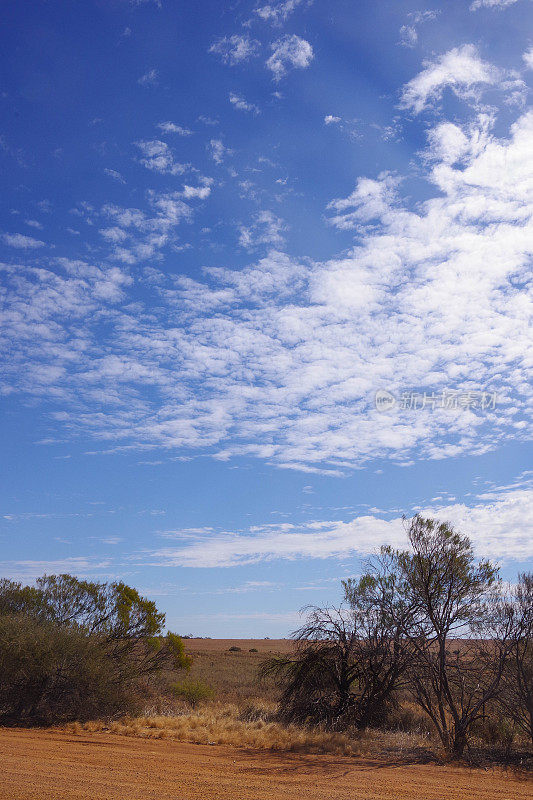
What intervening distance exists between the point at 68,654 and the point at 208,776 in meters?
9.11

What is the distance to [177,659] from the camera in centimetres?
2755

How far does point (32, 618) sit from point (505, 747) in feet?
52.3

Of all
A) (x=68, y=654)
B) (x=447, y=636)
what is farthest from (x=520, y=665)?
(x=68, y=654)

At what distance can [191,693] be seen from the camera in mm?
24109

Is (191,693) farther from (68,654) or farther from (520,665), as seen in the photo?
(520,665)

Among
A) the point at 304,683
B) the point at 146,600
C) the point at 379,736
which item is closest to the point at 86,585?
the point at 146,600

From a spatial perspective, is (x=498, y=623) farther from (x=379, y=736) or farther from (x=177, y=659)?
(x=177, y=659)

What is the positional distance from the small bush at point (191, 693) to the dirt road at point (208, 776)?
967 cm

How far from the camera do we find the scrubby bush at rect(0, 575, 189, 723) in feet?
59.5

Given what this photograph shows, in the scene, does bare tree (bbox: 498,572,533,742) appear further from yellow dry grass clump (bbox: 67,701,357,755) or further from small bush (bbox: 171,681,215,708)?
small bush (bbox: 171,681,215,708)

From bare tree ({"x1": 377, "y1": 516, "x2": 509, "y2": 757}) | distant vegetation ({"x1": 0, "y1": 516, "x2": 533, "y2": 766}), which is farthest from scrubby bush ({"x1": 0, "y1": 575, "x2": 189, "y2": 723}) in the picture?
bare tree ({"x1": 377, "y1": 516, "x2": 509, "y2": 757})

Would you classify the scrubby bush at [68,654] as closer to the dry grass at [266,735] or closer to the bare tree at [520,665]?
the dry grass at [266,735]

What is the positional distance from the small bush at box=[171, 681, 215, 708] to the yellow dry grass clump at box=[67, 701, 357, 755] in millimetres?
3997

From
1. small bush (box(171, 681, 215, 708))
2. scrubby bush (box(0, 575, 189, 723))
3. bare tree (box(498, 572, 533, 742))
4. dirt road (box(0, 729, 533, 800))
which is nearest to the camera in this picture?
dirt road (box(0, 729, 533, 800))
